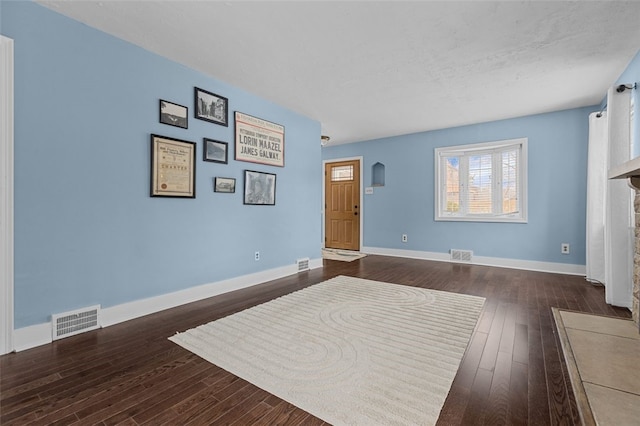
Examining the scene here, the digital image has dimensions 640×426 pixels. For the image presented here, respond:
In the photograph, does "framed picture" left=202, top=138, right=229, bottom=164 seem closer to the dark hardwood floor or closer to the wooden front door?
the dark hardwood floor

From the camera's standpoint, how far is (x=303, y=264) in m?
4.77

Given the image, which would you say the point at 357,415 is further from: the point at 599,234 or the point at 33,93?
the point at 599,234

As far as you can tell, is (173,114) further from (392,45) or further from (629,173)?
(629,173)

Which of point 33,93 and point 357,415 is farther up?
point 33,93

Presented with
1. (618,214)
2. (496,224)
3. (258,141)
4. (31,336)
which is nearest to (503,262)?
(496,224)

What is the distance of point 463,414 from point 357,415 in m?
0.53

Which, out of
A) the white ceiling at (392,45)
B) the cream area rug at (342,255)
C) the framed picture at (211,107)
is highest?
the white ceiling at (392,45)

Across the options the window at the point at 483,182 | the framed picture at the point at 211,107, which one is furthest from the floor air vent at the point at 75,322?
the window at the point at 483,182

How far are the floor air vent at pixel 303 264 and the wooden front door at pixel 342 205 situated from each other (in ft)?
7.55

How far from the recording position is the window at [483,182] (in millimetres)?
4984

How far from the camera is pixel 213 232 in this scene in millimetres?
3461

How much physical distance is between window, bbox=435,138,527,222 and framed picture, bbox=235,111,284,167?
10.6 feet

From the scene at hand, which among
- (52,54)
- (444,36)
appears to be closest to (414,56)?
(444,36)

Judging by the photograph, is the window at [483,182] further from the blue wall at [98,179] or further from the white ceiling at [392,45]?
the blue wall at [98,179]
